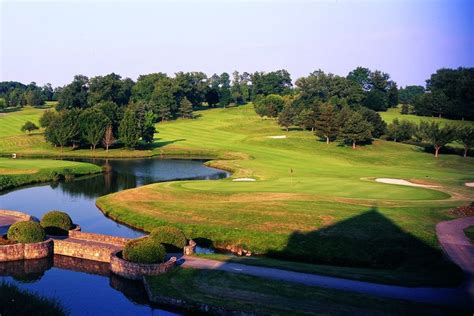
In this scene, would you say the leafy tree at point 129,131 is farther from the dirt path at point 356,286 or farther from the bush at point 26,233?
the dirt path at point 356,286

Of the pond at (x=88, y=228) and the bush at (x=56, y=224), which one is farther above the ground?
the bush at (x=56, y=224)

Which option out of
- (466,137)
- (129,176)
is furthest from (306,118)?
(129,176)

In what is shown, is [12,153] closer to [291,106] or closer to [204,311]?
[291,106]

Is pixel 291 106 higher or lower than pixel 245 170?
higher

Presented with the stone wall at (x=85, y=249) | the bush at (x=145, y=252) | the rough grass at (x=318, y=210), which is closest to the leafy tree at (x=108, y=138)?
the rough grass at (x=318, y=210)

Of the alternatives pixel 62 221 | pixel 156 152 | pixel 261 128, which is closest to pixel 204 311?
pixel 62 221

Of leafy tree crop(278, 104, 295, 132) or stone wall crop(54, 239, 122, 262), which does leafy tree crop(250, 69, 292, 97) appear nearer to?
leafy tree crop(278, 104, 295, 132)

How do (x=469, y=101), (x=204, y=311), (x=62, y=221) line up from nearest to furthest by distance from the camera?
(x=204, y=311) → (x=62, y=221) → (x=469, y=101)

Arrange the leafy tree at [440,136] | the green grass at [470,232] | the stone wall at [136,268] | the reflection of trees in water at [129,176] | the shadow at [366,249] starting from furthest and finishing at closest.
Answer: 1. the leafy tree at [440,136]
2. the reflection of trees in water at [129,176]
3. the green grass at [470,232]
4. the shadow at [366,249]
5. the stone wall at [136,268]
